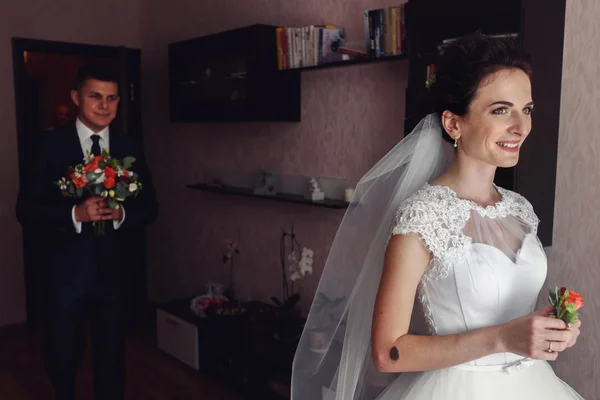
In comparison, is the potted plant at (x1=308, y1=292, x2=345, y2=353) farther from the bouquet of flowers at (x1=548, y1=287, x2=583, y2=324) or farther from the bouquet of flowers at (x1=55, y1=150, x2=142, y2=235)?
the bouquet of flowers at (x1=55, y1=150, x2=142, y2=235)

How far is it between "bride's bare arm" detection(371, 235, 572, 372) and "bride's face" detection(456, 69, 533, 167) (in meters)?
0.32

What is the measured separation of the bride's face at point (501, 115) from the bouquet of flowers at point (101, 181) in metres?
1.79

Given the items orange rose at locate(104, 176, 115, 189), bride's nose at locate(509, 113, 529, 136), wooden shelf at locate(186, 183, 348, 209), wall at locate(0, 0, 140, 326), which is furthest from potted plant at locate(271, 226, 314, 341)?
wall at locate(0, 0, 140, 326)

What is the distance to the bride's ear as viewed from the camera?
1.53 metres

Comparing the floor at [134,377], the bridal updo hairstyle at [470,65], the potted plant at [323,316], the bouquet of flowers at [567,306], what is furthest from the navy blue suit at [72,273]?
the bouquet of flowers at [567,306]

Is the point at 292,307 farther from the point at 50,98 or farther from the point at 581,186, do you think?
the point at 50,98

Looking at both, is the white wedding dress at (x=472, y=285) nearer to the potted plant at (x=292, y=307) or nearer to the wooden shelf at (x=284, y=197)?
the wooden shelf at (x=284, y=197)

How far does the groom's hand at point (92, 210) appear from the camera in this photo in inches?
105

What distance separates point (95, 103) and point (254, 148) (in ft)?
4.11

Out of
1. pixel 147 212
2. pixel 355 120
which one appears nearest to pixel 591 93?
pixel 355 120

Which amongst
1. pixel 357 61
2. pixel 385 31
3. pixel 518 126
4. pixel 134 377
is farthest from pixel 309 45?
pixel 134 377

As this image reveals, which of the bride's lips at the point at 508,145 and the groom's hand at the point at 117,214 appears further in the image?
the groom's hand at the point at 117,214

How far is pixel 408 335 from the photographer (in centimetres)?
139

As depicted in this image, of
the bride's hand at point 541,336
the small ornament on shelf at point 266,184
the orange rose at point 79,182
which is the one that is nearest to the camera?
the bride's hand at point 541,336
